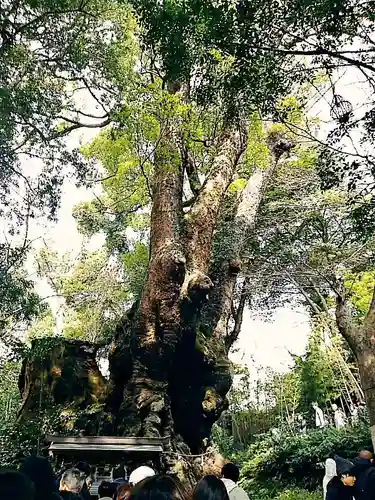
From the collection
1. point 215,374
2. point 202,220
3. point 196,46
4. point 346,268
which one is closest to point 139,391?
point 215,374

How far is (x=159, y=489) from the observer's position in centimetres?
206

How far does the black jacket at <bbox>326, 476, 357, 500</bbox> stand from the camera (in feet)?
15.7

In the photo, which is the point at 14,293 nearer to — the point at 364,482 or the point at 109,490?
the point at 109,490

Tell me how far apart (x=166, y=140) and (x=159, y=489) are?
8.95 metres

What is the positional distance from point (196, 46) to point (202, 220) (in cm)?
483

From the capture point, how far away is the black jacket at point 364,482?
4469mm

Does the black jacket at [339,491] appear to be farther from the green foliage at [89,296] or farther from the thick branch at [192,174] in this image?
the green foliage at [89,296]

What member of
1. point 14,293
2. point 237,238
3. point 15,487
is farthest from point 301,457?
point 15,487

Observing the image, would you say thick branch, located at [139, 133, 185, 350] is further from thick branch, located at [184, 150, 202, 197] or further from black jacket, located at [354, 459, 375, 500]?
black jacket, located at [354, 459, 375, 500]

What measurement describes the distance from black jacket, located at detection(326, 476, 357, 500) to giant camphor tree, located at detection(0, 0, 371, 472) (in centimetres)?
376

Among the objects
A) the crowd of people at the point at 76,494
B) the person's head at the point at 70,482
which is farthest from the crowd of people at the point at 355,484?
the person's head at the point at 70,482

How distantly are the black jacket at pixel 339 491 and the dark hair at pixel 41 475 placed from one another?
305 cm

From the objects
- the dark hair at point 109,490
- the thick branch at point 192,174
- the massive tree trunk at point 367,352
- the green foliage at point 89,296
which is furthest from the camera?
the green foliage at point 89,296

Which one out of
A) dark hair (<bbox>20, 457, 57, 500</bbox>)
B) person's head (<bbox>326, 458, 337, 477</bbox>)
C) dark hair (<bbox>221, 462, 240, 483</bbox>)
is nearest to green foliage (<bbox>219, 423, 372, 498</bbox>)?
person's head (<bbox>326, 458, 337, 477</bbox>)
